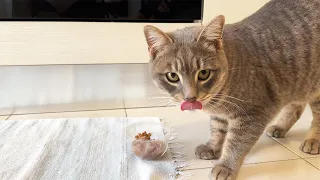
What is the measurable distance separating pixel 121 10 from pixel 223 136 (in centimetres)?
81

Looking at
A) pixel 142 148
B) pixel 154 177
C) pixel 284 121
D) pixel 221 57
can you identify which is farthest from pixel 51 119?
pixel 284 121

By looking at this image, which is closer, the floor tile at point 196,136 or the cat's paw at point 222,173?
the cat's paw at point 222,173

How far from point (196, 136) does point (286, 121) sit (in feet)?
1.35

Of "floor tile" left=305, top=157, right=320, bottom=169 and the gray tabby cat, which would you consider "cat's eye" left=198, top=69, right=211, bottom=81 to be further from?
"floor tile" left=305, top=157, right=320, bottom=169

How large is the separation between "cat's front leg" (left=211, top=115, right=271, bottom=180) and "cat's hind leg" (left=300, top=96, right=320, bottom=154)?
31 centimetres

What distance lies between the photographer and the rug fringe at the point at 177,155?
3.65 feet

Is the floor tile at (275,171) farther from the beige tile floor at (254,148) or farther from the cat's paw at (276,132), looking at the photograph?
the cat's paw at (276,132)

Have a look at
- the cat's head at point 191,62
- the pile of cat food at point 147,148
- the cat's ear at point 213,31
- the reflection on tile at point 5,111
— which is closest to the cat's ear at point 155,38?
the cat's head at point 191,62

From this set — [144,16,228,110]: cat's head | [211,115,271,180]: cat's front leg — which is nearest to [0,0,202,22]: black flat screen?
[144,16,228,110]: cat's head

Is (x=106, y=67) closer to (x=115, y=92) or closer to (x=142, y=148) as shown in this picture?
(x=115, y=92)

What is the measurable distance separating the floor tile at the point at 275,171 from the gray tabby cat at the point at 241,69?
0.06 meters

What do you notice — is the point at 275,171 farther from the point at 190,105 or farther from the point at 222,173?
the point at 190,105

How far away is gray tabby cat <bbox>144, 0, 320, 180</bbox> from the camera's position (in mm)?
1023

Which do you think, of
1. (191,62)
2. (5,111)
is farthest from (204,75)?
(5,111)
